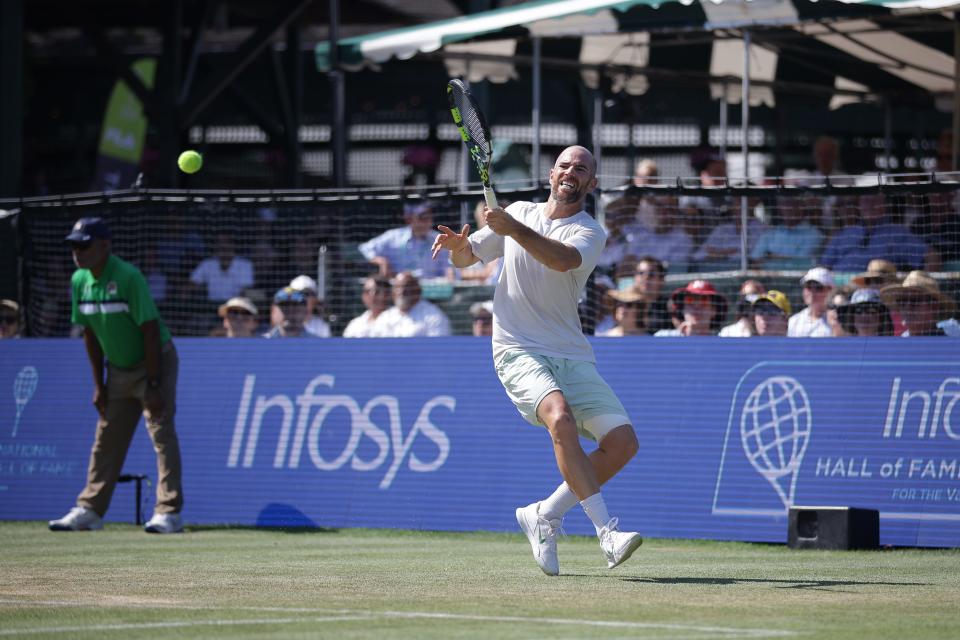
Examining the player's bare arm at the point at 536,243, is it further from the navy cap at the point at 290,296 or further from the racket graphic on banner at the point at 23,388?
the racket graphic on banner at the point at 23,388

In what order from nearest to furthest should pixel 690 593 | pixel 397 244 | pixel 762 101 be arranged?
1. pixel 690 593
2. pixel 397 244
3. pixel 762 101

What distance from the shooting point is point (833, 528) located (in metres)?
10.1

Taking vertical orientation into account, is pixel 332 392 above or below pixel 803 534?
above

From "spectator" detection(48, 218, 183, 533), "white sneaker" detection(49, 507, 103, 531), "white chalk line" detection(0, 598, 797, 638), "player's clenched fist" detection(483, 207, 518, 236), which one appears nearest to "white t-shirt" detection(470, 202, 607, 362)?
"player's clenched fist" detection(483, 207, 518, 236)

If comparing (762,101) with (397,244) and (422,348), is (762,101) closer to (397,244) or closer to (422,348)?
(397,244)

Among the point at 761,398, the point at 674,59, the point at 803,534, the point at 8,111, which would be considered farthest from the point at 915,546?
the point at 8,111

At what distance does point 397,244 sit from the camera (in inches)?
531

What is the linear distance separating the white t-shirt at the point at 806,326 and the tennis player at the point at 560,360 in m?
3.71

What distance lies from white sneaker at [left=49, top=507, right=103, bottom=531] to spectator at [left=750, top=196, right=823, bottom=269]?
5694 mm

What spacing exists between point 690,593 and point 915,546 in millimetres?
3579

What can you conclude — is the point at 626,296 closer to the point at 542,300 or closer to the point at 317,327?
the point at 317,327

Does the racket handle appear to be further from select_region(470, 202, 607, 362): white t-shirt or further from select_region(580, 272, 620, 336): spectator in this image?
select_region(580, 272, 620, 336): spectator

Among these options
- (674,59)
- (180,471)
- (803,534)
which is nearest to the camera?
(803,534)

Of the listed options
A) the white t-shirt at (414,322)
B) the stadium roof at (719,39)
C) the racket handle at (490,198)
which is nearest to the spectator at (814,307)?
the stadium roof at (719,39)
